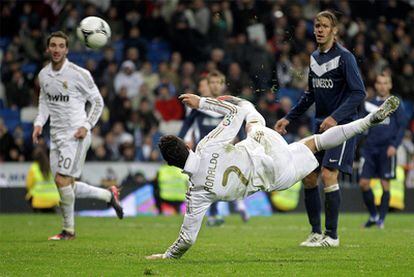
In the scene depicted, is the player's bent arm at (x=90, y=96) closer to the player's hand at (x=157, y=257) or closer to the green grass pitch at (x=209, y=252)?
the green grass pitch at (x=209, y=252)

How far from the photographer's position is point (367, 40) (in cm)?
2558

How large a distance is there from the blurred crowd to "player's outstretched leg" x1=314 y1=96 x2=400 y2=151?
479 inches

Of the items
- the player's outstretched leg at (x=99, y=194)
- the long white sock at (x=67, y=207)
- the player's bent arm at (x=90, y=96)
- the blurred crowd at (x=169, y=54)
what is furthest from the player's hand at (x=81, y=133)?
the blurred crowd at (x=169, y=54)

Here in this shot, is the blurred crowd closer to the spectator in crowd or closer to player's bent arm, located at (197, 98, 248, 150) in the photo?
the spectator in crowd

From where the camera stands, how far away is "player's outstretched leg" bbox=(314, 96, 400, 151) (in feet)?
33.8

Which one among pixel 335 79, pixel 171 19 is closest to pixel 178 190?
pixel 171 19

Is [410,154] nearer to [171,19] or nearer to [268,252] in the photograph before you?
[171,19]

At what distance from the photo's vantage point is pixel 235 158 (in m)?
10.1

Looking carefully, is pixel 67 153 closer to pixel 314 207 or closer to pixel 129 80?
pixel 314 207

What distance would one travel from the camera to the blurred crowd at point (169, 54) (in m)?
24.2

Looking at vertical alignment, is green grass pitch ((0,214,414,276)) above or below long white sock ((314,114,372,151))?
below

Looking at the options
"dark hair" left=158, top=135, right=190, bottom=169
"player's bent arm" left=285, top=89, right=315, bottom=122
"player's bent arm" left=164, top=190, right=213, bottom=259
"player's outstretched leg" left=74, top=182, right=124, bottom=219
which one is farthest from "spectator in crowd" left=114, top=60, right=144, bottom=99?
"dark hair" left=158, top=135, right=190, bottom=169

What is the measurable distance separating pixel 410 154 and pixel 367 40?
12.0 ft

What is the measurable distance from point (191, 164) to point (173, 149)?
0.28 meters
